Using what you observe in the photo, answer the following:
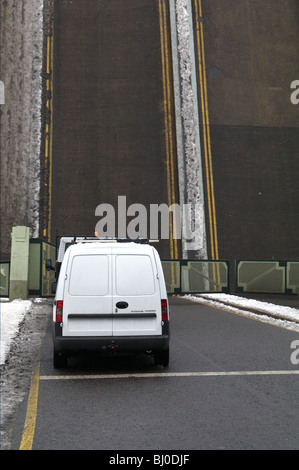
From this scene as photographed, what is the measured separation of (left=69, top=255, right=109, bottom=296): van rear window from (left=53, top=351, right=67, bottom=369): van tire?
934 millimetres

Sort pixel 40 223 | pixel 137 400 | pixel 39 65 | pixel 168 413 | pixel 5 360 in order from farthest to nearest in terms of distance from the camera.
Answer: pixel 39 65 < pixel 40 223 < pixel 5 360 < pixel 137 400 < pixel 168 413

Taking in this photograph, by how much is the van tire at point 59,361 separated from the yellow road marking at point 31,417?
1.78 feet

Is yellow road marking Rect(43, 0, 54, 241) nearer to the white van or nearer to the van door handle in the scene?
the white van

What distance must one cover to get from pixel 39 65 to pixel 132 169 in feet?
23.0

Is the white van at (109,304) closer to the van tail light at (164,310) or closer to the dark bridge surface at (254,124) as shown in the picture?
the van tail light at (164,310)

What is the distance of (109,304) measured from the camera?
772cm

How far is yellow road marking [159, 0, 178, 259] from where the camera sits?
25.1 metres

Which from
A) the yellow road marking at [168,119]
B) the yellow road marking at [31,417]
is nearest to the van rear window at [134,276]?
the yellow road marking at [31,417]

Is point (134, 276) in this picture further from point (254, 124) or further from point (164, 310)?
point (254, 124)

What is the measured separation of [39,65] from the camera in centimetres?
2680

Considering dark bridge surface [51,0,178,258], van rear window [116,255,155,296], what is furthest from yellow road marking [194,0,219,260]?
van rear window [116,255,155,296]

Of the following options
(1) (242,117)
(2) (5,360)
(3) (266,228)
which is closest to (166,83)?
(1) (242,117)

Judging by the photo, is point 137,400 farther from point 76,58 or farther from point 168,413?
point 76,58

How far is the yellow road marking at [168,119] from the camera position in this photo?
25.1 meters
